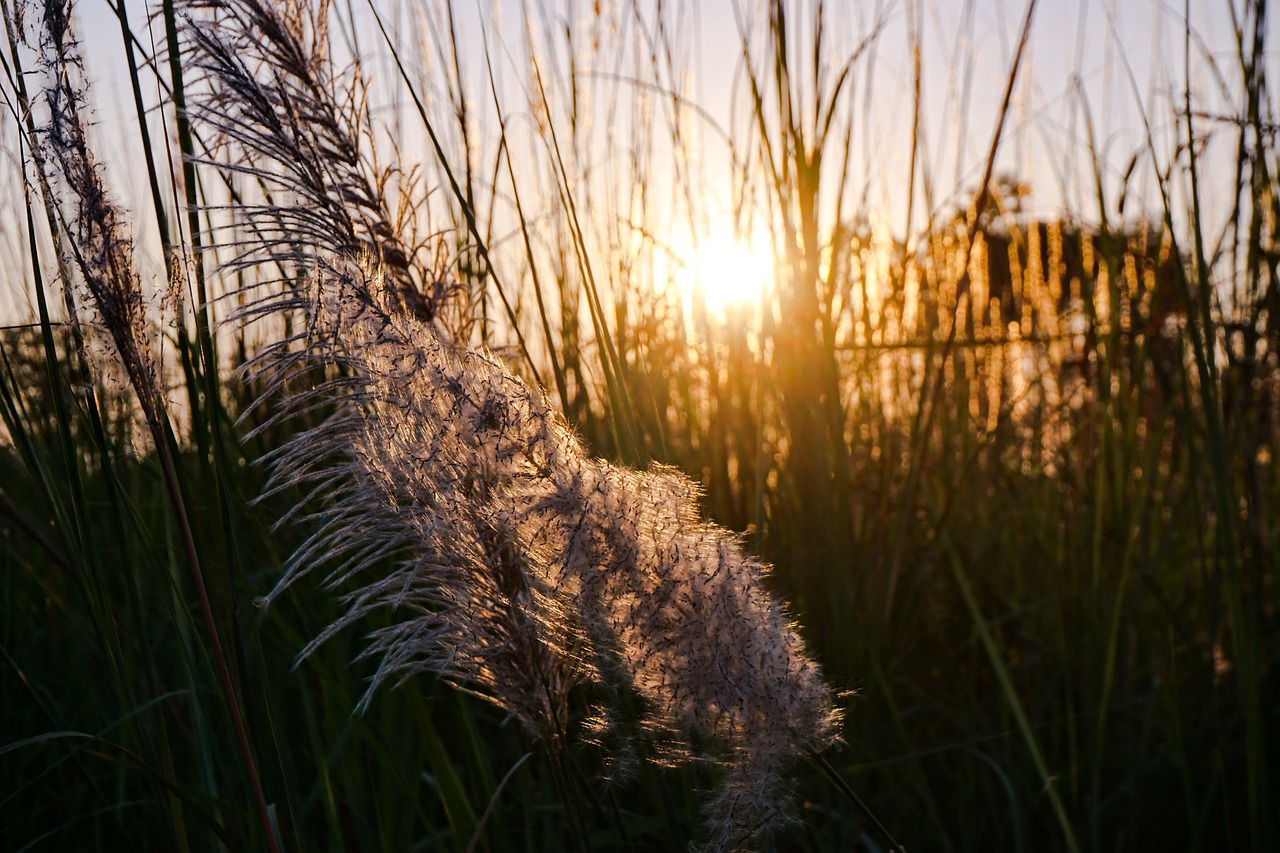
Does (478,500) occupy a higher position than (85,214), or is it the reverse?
(85,214)

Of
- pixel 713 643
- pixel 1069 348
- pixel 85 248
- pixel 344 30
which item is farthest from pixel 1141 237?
pixel 85 248

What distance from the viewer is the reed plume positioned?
68 centimetres

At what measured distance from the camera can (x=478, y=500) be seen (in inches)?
27.5

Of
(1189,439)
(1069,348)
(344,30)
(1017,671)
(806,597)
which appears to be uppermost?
(344,30)

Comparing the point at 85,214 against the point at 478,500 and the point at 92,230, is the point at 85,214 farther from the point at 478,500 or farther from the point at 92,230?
the point at 478,500

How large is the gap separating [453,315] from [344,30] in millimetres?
678

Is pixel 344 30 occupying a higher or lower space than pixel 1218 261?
higher

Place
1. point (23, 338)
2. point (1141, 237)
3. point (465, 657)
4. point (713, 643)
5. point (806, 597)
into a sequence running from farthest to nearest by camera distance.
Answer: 1. point (1141, 237)
2. point (23, 338)
3. point (806, 597)
4. point (465, 657)
5. point (713, 643)

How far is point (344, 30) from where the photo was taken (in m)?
1.29

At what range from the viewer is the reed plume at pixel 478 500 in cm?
68

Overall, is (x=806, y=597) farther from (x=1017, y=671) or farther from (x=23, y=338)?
(x=23, y=338)

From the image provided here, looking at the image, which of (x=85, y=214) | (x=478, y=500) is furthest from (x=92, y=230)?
(x=478, y=500)

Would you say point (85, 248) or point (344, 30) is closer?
point (85, 248)

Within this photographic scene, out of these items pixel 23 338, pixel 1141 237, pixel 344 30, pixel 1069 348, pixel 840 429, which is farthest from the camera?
pixel 1069 348
